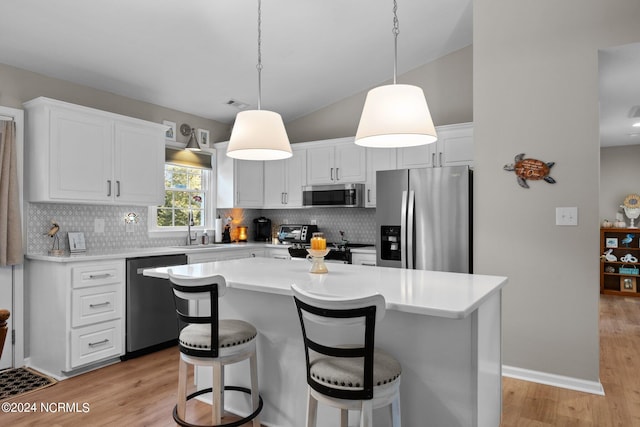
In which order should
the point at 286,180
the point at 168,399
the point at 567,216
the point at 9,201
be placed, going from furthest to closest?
1. the point at 286,180
2. the point at 9,201
3. the point at 567,216
4. the point at 168,399

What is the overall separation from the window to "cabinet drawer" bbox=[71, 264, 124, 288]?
1.13m

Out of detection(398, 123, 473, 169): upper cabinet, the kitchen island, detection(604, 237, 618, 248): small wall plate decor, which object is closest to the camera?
the kitchen island

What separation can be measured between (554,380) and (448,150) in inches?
88.7

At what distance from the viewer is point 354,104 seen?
5.33m

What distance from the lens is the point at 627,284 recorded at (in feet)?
21.6

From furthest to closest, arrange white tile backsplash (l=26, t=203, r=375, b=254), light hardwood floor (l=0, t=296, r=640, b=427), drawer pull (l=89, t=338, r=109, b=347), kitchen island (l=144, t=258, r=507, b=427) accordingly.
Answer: white tile backsplash (l=26, t=203, r=375, b=254), drawer pull (l=89, t=338, r=109, b=347), light hardwood floor (l=0, t=296, r=640, b=427), kitchen island (l=144, t=258, r=507, b=427)

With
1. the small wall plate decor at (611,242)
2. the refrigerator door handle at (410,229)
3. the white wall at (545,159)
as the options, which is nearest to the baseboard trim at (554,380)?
the white wall at (545,159)

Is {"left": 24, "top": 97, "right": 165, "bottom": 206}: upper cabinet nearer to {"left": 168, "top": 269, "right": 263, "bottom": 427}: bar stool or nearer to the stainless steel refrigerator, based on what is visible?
{"left": 168, "top": 269, "right": 263, "bottom": 427}: bar stool

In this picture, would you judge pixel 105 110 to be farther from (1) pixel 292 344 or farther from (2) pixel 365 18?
(1) pixel 292 344

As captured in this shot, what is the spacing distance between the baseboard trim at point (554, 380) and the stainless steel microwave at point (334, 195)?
2.30m

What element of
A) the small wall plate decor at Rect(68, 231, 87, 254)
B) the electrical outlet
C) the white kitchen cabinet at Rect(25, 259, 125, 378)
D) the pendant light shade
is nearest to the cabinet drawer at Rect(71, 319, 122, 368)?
the white kitchen cabinet at Rect(25, 259, 125, 378)

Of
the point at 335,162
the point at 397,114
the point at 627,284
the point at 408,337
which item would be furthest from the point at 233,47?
the point at 627,284

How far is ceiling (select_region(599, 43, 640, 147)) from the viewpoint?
3018 millimetres

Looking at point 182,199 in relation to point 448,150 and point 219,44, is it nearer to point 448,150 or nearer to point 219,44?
point 219,44
